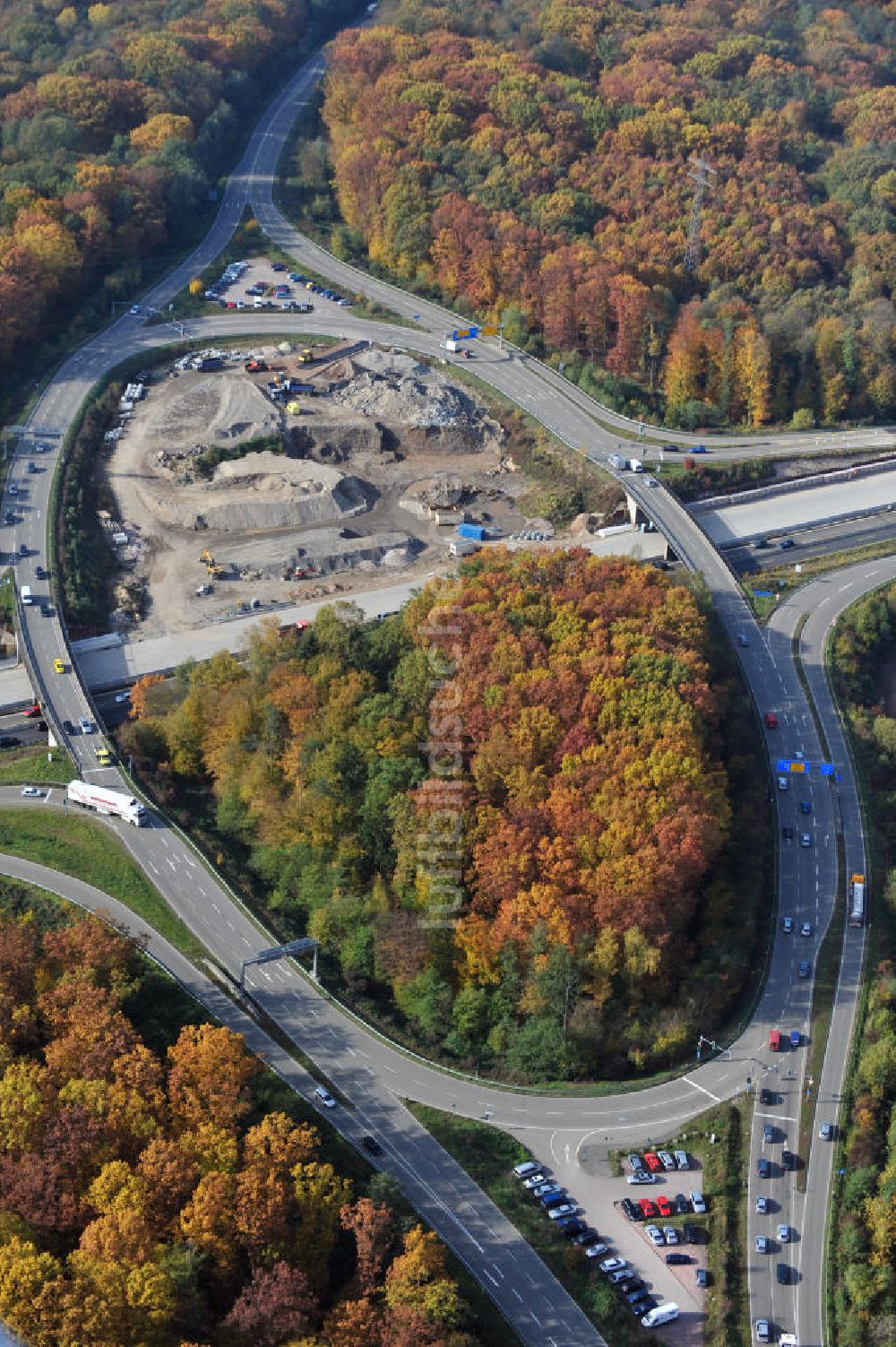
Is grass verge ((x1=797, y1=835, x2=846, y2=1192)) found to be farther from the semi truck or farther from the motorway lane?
the semi truck

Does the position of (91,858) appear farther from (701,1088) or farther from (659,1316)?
(659,1316)

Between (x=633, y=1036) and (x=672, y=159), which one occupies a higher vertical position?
(x=672, y=159)

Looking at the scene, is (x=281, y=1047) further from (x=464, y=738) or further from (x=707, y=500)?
(x=707, y=500)

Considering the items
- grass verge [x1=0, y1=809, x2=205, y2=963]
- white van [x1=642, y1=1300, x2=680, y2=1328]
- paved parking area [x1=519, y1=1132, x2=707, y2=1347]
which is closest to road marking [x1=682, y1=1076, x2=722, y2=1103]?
paved parking area [x1=519, y1=1132, x2=707, y2=1347]

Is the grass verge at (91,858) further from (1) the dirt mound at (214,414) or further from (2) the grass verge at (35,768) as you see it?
(1) the dirt mound at (214,414)

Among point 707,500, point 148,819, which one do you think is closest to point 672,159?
point 707,500

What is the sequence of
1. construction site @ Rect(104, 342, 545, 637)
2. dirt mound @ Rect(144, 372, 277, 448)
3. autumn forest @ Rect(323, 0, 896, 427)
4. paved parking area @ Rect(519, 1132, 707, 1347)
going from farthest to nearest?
1. autumn forest @ Rect(323, 0, 896, 427)
2. dirt mound @ Rect(144, 372, 277, 448)
3. construction site @ Rect(104, 342, 545, 637)
4. paved parking area @ Rect(519, 1132, 707, 1347)
